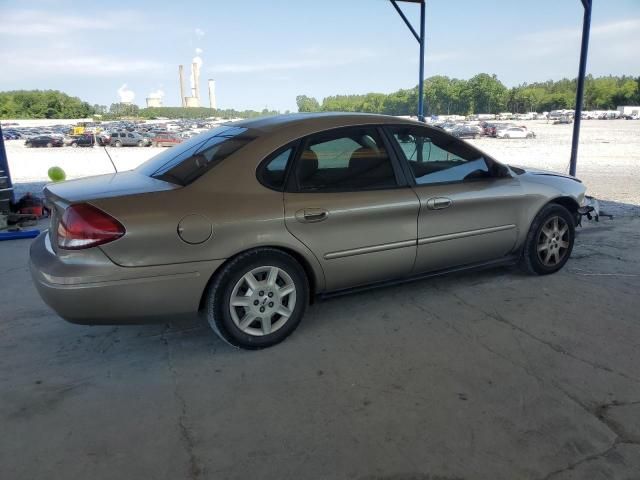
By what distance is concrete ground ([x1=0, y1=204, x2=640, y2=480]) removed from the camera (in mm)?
2266

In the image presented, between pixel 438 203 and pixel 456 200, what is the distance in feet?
0.63

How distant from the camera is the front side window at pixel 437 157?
12.6 ft

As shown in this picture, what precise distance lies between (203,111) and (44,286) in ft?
623

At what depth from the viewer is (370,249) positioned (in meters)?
3.58

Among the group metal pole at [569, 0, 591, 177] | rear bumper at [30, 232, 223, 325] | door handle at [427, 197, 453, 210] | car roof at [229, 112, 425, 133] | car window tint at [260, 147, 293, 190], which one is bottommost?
rear bumper at [30, 232, 223, 325]

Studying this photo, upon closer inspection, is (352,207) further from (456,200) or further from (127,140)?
(127,140)

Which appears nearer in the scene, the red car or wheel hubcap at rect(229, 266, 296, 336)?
wheel hubcap at rect(229, 266, 296, 336)

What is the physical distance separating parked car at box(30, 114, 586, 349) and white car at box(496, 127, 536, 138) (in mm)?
43557

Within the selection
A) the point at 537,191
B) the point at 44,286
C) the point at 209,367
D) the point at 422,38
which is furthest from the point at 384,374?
the point at 422,38

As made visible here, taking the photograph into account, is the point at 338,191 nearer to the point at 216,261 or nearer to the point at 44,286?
the point at 216,261

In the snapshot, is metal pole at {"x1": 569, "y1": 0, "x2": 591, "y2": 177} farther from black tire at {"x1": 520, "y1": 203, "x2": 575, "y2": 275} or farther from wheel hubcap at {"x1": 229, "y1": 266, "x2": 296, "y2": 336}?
wheel hubcap at {"x1": 229, "y1": 266, "x2": 296, "y2": 336}

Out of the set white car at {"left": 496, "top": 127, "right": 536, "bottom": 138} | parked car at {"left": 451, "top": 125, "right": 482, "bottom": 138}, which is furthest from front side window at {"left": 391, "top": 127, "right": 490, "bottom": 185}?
parked car at {"left": 451, "top": 125, "right": 482, "bottom": 138}

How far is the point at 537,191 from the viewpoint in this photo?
4.39 meters

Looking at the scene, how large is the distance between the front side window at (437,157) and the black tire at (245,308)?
4.08 feet
